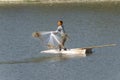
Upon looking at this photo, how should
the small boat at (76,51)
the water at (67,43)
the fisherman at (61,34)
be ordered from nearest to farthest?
the water at (67,43) → the small boat at (76,51) → the fisherman at (61,34)

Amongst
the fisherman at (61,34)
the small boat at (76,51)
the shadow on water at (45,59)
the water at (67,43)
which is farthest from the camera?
the fisherman at (61,34)

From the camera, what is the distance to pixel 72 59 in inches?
1213

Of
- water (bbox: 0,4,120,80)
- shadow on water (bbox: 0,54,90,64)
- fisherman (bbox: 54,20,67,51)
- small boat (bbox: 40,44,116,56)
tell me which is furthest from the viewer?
fisherman (bbox: 54,20,67,51)

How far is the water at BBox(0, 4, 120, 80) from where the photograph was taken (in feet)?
88.2

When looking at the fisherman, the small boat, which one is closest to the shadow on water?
the small boat

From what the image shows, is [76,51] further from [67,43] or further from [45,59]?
[67,43]

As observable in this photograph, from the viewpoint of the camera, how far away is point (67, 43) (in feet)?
119

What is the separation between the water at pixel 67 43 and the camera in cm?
2688

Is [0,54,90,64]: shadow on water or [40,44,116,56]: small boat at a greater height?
[40,44,116,56]: small boat

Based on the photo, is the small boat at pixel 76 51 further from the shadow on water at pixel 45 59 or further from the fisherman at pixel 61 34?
the shadow on water at pixel 45 59

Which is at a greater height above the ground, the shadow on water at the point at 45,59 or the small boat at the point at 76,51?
the small boat at the point at 76,51

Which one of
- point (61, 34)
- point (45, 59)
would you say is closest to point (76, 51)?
point (61, 34)

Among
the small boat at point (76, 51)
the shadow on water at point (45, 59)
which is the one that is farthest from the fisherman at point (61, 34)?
the shadow on water at point (45, 59)

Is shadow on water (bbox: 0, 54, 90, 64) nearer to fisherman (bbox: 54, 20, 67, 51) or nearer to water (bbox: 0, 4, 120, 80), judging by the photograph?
water (bbox: 0, 4, 120, 80)
